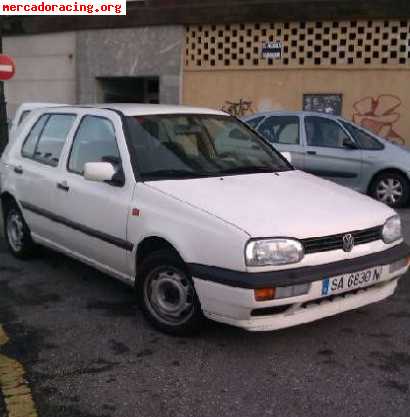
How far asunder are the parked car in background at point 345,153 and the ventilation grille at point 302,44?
4509 millimetres

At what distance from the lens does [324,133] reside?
9086mm

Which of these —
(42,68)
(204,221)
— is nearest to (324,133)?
(204,221)

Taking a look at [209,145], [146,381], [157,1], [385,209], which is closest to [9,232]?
[209,145]

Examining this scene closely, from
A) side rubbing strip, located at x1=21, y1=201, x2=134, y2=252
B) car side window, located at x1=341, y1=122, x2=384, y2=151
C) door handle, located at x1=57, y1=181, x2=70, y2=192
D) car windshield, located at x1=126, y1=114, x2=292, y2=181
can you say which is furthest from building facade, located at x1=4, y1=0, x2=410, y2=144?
door handle, located at x1=57, y1=181, x2=70, y2=192

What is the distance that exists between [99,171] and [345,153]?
562 centimetres

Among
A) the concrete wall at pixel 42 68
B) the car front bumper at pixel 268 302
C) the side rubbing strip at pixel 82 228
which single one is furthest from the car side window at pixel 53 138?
the concrete wall at pixel 42 68

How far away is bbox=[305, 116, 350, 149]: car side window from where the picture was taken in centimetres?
899

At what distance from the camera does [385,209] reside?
407cm

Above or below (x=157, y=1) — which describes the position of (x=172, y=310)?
below

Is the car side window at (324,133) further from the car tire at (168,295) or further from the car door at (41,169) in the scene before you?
the car tire at (168,295)

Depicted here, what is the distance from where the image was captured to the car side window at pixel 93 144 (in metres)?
4.39

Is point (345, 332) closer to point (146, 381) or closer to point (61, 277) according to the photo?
point (146, 381)

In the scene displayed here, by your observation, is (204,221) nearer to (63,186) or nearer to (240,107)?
(63,186)

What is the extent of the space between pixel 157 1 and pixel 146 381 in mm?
13150
